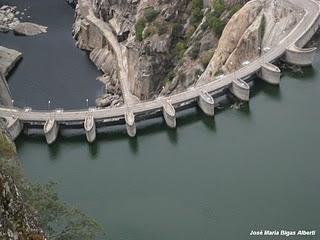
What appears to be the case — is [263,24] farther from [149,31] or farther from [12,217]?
[12,217]

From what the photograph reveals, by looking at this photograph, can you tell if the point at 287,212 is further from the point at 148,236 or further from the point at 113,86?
the point at 113,86

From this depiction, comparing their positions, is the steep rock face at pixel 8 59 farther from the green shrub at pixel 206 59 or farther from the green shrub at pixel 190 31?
the green shrub at pixel 206 59

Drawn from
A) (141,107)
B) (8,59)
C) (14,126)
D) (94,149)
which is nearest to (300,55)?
(141,107)

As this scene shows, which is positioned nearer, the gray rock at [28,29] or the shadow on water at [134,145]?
the shadow on water at [134,145]

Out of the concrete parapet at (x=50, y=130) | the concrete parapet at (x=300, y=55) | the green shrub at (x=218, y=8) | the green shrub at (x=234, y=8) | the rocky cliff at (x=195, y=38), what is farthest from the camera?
the green shrub at (x=218, y=8)

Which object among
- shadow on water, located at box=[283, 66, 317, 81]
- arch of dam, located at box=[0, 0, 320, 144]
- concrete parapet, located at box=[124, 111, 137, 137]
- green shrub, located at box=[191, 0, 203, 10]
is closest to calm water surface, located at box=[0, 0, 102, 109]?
arch of dam, located at box=[0, 0, 320, 144]

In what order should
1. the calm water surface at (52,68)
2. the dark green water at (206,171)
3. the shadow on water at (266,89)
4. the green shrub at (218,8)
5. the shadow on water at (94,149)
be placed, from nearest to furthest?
the dark green water at (206,171)
the shadow on water at (94,149)
the shadow on water at (266,89)
the green shrub at (218,8)
the calm water surface at (52,68)

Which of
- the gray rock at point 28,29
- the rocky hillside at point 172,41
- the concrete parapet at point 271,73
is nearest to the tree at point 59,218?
the rocky hillside at point 172,41

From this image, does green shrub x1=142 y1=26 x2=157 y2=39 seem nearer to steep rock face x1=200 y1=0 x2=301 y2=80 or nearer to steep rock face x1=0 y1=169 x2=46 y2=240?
steep rock face x1=200 y1=0 x2=301 y2=80
